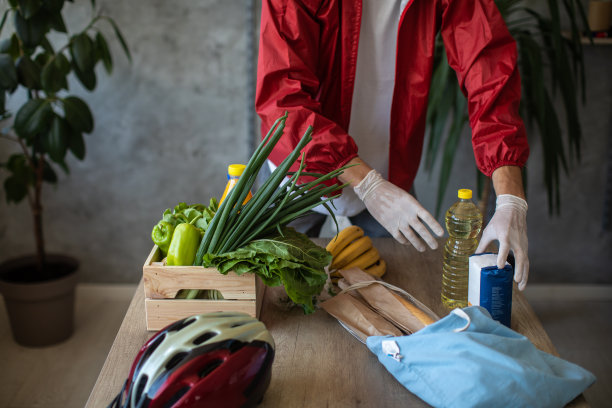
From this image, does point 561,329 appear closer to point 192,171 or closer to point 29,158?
point 192,171

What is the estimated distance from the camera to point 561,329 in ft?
9.02

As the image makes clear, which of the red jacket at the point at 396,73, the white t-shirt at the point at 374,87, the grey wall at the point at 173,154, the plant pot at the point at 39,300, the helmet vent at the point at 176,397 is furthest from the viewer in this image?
the grey wall at the point at 173,154

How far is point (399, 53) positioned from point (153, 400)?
1191mm

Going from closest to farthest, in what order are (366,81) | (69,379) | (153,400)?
(153,400) < (366,81) < (69,379)

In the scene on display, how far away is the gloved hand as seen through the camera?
1180 mm

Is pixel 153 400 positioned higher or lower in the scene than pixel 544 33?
lower

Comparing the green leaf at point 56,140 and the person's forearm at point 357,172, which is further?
the green leaf at point 56,140

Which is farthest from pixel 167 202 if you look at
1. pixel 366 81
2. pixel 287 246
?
pixel 287 246

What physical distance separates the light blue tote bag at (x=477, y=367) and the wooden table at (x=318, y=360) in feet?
0.13

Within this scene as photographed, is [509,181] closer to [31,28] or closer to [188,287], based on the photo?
[188,287]

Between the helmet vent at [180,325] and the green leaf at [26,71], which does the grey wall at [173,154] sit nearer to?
the green leaf at [26,71]

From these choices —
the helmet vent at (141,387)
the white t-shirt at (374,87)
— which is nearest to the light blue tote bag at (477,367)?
the helmet vent at (141,387)

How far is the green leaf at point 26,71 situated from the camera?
2078 mm

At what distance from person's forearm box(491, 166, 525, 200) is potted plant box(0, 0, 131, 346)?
5.66 feet
